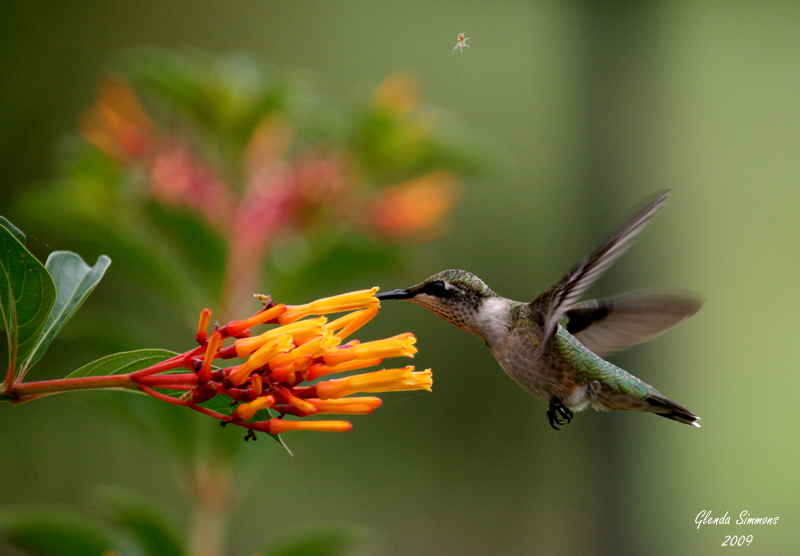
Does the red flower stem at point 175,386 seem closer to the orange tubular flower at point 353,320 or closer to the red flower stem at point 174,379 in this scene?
the red flower stem at point 174,379

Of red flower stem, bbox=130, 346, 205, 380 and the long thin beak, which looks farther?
the long thin beak

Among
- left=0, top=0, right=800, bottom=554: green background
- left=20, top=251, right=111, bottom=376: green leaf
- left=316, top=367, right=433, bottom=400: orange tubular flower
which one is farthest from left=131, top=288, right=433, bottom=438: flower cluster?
left=0, top=0, right=800, bottom=554: green background

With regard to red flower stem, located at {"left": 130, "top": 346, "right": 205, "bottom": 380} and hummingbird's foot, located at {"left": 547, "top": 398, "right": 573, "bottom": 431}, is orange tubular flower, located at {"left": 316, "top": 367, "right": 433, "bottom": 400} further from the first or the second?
hummingbird's foot, located at {"left": 547, "top": 398, "right": 573, "bottom": 431}

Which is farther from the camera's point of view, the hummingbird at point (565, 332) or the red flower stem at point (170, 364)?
the hummingbird at point (565, 332)

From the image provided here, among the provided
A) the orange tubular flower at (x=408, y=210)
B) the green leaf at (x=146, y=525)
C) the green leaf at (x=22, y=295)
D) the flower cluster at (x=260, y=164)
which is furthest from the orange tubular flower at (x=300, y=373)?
the orange tubular flower at (x=408, y=210)

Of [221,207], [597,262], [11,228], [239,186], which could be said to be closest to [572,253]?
[239,186]

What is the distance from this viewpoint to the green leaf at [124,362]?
0.58 metres

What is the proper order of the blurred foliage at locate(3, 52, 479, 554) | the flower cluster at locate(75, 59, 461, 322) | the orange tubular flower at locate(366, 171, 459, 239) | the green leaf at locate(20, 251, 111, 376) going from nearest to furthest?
the green leaf at locate(20, 251, 111, 376)
the blurred foliage at locate(3, 52, 479, 554)
the flower cluster at locate(75, 59, 461, 322)
the orange tubular flower at locate(366, 171, 459, 239)

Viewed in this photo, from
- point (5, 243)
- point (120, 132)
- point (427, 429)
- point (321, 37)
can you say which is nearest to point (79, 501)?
point (427, 429)

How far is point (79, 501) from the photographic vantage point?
2.51 m

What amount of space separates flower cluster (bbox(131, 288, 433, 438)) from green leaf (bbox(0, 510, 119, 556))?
0.59 metres

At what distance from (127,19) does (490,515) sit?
2.54m

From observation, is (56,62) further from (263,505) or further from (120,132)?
(263,505)

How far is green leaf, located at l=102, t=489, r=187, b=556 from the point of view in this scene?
1086 mm
